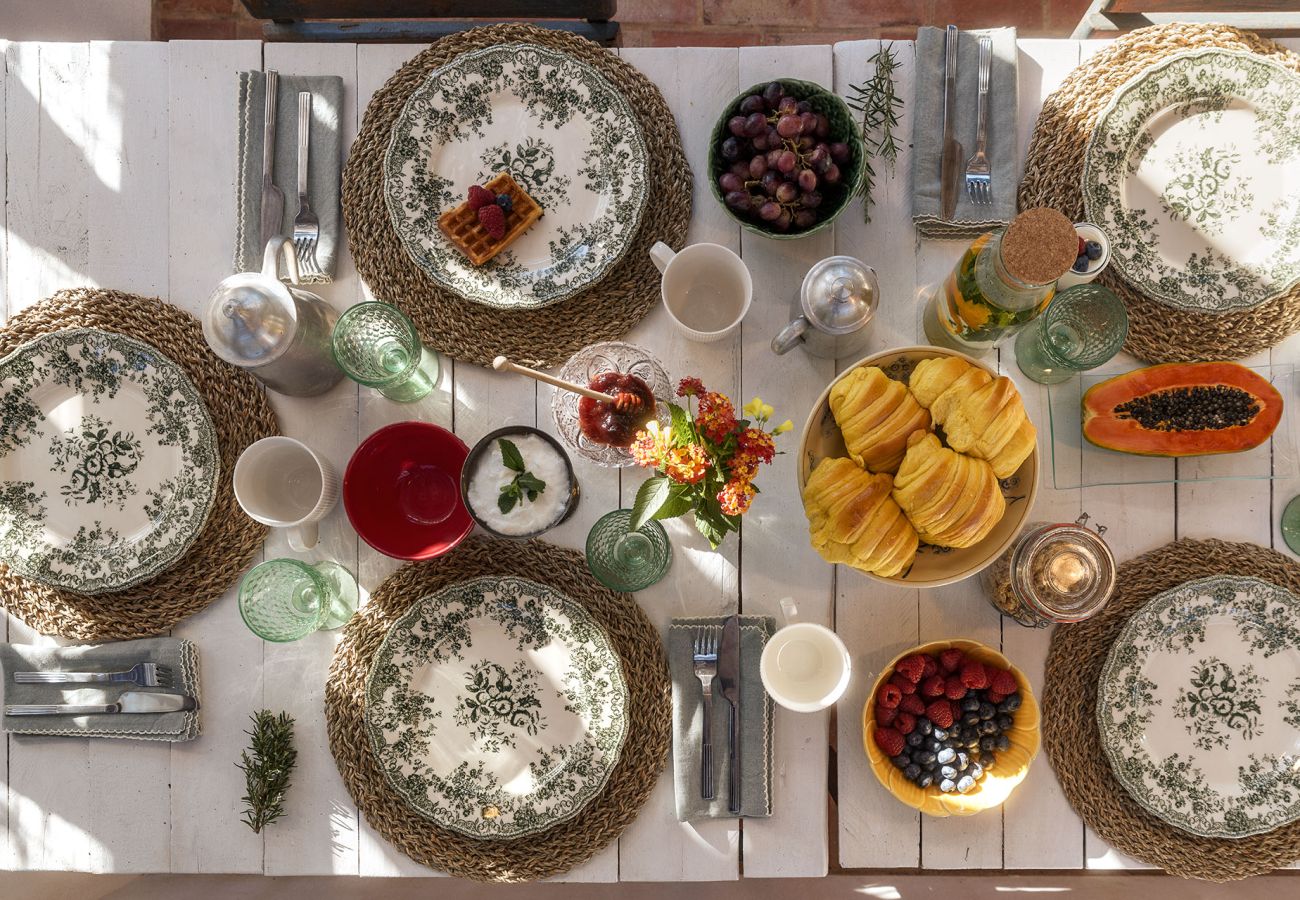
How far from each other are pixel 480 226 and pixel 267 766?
2.78 feet

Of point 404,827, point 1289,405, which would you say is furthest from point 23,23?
point 1289,405

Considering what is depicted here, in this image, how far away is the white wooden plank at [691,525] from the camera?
120 centimetres

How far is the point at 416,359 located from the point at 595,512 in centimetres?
34

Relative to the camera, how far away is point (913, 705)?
1.13m

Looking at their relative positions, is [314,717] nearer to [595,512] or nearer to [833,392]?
[595,512]

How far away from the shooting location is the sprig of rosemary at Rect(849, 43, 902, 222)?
4.02 ft

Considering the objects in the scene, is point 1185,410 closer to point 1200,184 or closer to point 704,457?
point 1200,184

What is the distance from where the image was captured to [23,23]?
5.31ft

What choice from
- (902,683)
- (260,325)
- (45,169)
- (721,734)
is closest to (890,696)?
(902,683)

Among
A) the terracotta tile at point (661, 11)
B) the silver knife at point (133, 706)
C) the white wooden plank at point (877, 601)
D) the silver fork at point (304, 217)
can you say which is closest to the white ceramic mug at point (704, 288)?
the white wooden plank at point (877, 601)

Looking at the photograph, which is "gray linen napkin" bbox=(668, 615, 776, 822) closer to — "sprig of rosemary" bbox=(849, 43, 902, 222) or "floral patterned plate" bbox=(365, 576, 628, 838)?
"floral patterned plate" bbox=(365, 576, 628, 838)

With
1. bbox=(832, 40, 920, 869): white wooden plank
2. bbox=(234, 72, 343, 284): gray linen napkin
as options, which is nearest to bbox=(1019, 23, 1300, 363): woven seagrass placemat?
bbox=(832, 40, 920, 869): white wooden plank

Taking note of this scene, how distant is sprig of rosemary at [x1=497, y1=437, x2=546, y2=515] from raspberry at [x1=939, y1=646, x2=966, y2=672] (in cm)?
61

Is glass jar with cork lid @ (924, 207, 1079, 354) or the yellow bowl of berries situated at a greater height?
glass jar with cork lid @ (924, 207, 1079, 354)
